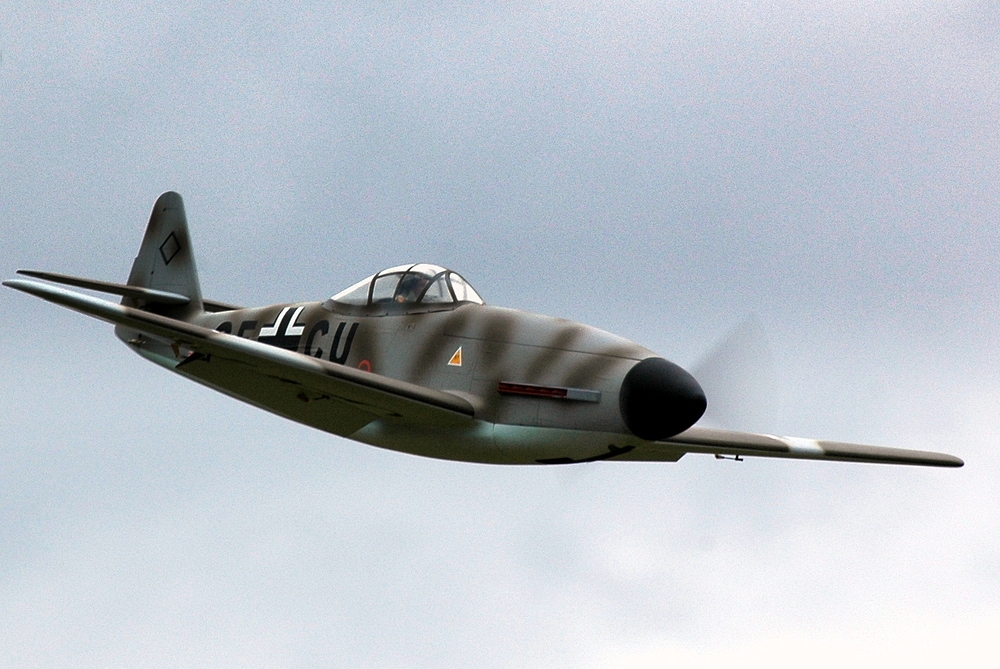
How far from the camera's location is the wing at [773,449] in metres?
16.4

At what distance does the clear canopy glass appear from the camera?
16406mm

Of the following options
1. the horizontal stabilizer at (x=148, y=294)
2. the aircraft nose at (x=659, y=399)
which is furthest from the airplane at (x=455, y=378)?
the horizontal stabilizer at (x=148, y=294)

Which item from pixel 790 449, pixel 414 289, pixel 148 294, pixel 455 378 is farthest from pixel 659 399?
pixel 148 294

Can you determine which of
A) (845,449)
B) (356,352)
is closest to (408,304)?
(356,352)

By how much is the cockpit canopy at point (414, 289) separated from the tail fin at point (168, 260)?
599 cm

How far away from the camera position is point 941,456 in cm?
1875

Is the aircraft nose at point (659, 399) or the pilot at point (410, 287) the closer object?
the aircraft nose at point (659, 399)

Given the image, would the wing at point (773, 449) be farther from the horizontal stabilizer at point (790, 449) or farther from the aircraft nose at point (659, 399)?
the aircraft nose at point (659, 399)

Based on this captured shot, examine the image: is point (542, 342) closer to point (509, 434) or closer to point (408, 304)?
point (509, 434)

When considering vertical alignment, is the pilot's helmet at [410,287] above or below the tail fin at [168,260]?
below

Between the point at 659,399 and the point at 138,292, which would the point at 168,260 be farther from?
the point at 659,399

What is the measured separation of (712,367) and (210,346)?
594 cm

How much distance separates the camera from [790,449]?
17.7 meters

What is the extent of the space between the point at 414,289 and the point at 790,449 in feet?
19.0
